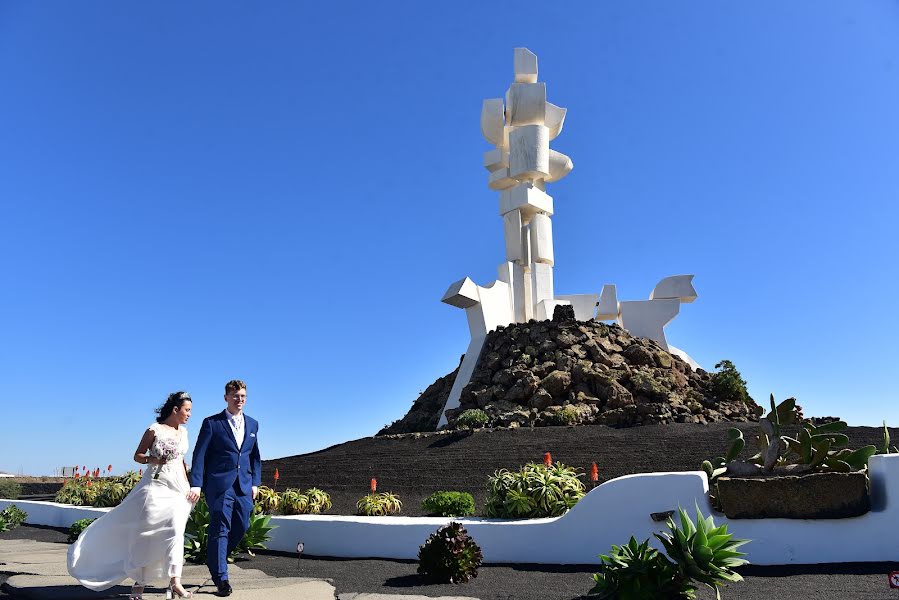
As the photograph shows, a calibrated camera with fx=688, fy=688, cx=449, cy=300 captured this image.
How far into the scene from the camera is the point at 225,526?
19.0 ft

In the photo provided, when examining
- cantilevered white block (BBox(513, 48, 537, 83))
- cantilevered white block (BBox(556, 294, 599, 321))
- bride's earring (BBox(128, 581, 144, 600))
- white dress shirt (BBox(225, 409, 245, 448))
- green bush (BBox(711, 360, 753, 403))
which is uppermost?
cantilevered white block (BBox(513, 48, 537, 83))

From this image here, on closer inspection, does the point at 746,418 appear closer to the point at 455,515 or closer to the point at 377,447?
the point at 377,447

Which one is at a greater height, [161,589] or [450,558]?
[450,558]

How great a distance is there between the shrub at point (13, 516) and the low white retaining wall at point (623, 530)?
26.1 ft

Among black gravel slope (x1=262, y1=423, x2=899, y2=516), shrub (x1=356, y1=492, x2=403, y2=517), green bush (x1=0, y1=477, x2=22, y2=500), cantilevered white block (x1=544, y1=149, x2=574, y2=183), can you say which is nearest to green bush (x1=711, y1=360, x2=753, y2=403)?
black gravel slope (x1=262, y1=423, x2=899, y2=516)

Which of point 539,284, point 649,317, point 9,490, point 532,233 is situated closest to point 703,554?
point 9,490

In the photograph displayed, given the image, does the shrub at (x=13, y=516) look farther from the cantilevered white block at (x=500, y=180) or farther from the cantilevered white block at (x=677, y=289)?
the cantilevered white block at (x=677, y=289)

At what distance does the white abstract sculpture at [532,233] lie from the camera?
27.0m

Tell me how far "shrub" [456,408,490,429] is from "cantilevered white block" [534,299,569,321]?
7.05m

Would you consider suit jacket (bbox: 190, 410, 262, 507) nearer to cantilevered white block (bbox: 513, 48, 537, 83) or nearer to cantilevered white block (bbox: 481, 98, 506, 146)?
cantilevered white block (bbox: 481, 98, 506, 146)

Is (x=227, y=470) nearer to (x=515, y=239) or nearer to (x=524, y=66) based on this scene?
(x=515, y=239)

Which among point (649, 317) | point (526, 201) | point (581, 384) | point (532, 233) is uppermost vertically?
point (526, 201)

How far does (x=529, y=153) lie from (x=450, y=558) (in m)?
22.5

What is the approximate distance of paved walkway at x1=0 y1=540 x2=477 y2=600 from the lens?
5.50 m
